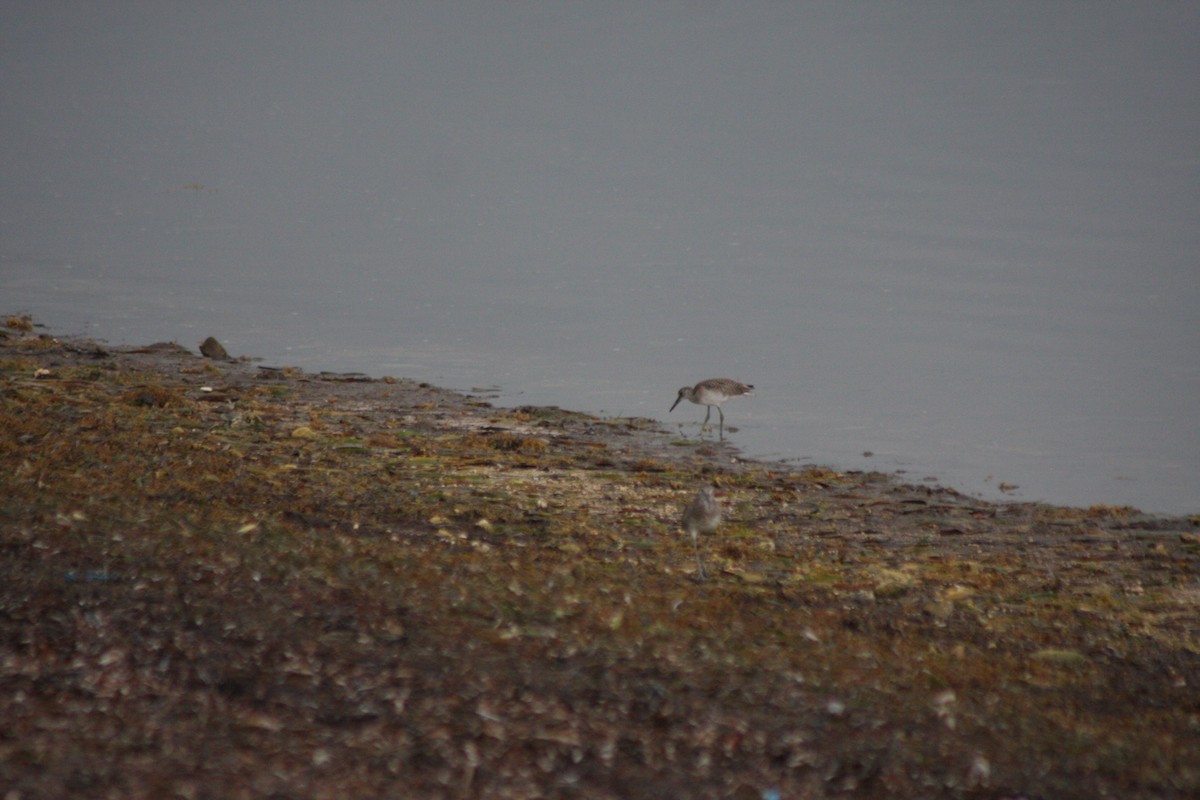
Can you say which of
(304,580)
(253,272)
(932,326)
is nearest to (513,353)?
(932,326)

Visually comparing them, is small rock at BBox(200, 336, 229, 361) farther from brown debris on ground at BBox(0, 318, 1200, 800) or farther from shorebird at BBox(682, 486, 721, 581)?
shorebird at BBox(682, 486, 721, 581)

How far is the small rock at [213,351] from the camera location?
17.5m

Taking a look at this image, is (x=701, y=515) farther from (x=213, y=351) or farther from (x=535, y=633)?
(x=213, y=351)

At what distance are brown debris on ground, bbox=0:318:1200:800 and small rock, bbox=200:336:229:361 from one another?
5880 millimetres

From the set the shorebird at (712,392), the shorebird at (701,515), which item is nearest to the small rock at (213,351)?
the shorebird at (712,392)

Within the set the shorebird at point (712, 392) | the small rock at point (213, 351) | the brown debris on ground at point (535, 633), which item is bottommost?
the brown debris on ground at point (535, 633)

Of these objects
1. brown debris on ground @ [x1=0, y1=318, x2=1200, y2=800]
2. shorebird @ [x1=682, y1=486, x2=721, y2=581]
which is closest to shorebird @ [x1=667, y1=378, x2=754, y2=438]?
brown debris on ground @ [x1=0, y1=318, x2=1200, y2=800]

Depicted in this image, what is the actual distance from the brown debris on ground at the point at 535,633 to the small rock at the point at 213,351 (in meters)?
5.88

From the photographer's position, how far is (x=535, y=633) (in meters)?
6.50

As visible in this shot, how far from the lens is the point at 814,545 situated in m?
9.59

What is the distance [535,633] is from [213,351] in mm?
12241

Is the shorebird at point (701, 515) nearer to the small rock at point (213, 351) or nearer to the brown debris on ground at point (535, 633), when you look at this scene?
the brown debris on ground at point (535, 633)

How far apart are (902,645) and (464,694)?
104 inches

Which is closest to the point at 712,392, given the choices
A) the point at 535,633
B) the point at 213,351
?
the point at 213,351
